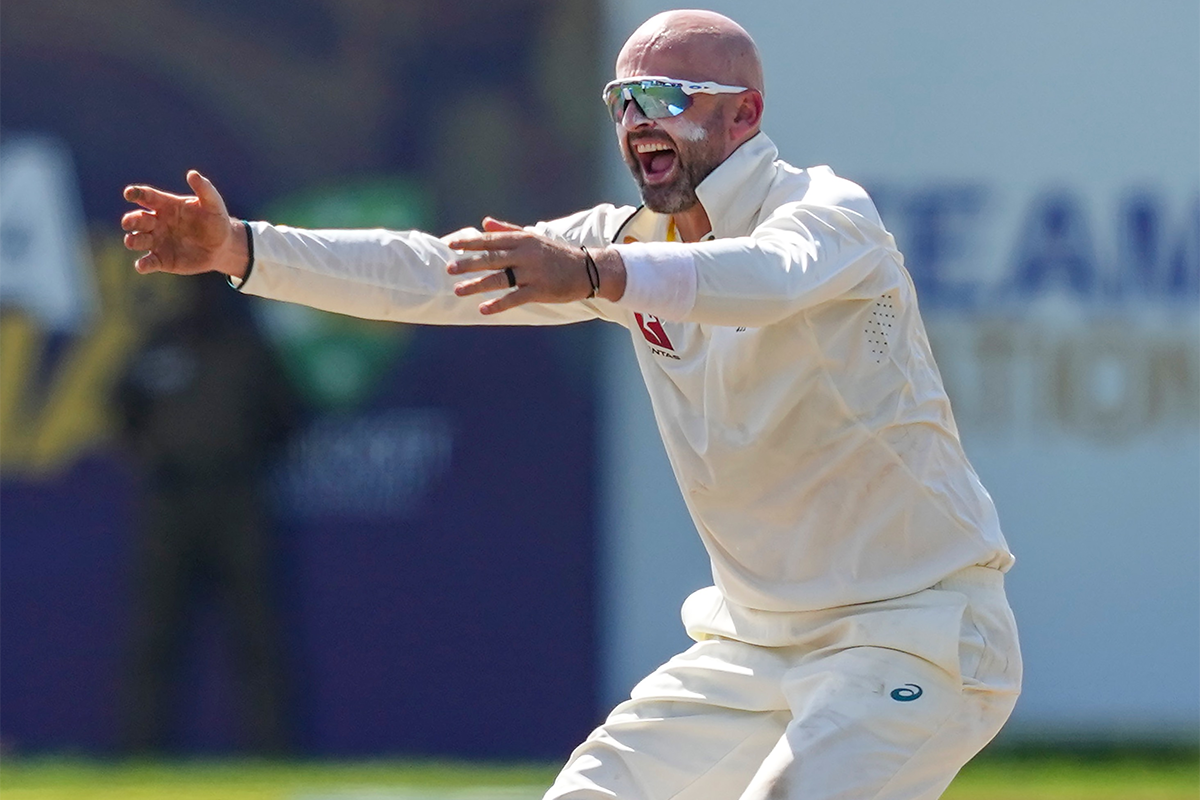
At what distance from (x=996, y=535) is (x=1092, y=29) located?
4896 mm

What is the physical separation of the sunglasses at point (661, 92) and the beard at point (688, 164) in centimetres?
4

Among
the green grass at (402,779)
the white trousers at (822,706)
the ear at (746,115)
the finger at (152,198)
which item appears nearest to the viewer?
the white trousers at (822,706)

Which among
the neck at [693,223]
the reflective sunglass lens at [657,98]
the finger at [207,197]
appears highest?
the reflective sunglass lens at [657,98]

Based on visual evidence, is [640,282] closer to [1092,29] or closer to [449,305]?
[449,305]

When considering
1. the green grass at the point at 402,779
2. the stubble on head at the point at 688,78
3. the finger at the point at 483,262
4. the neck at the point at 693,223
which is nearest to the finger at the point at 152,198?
the finger at the point at 483,262

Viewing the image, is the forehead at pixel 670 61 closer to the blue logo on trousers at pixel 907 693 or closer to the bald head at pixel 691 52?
the bald head at pixel 691 52

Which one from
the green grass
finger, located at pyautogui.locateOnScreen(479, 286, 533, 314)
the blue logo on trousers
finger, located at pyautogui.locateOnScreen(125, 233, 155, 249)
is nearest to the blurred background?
the green grass

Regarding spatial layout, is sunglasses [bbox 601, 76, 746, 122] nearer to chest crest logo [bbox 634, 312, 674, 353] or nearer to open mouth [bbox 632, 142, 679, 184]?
open mouth [bbox 632, 142, 679, 184]

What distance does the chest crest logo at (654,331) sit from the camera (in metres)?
4.07

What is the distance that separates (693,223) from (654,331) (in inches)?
9.6

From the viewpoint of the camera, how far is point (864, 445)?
3.93 meters

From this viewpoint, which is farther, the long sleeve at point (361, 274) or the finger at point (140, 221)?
the long sleeve at point (361, 274)

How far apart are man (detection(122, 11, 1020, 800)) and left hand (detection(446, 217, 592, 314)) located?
327mm

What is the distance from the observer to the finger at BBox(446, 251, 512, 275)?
11.1 feet
